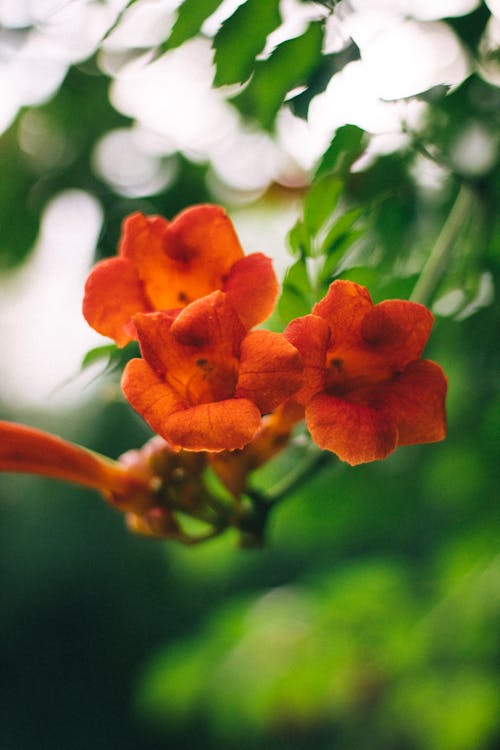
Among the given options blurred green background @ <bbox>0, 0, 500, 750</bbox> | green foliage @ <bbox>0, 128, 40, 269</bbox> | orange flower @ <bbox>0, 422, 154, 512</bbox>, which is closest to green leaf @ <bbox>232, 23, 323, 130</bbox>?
blurred green background @ <bbox>0, 0, 500, 750</bbox>

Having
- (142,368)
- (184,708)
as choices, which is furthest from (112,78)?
(184,708)

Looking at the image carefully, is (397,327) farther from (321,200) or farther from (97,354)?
Result: (97,354)

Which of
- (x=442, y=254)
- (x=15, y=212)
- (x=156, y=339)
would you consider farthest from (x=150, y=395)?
(x=15, y=212)

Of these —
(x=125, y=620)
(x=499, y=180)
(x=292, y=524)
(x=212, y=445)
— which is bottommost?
(x=125, y=620)

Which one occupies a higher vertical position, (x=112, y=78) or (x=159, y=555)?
(x=112, y=78)

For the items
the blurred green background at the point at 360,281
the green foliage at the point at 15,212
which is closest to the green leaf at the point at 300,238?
the blurred green background at the point at 360,281

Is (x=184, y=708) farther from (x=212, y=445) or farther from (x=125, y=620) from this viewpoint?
(x=125, y=620)

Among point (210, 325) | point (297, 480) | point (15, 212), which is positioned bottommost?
point (297, 480)
